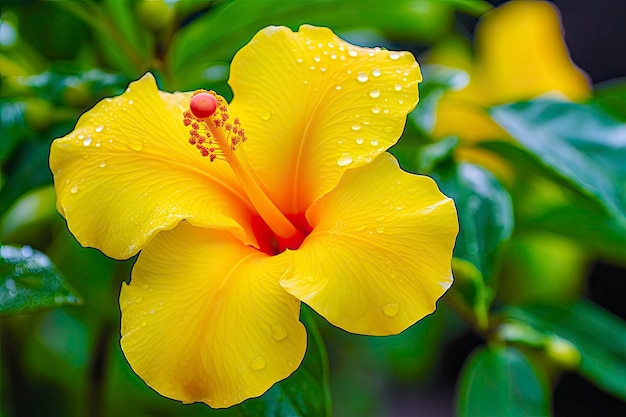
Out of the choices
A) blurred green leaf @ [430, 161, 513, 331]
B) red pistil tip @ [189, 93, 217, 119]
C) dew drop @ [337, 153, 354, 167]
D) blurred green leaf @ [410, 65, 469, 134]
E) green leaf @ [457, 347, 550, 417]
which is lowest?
green leaf @ [457, 347, 550, 417]

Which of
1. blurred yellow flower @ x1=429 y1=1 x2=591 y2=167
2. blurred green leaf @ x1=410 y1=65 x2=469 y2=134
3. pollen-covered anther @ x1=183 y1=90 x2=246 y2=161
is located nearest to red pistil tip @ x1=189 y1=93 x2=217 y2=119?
pollen-covered anther @ x1=183 y1=90 x2=246 y2=161

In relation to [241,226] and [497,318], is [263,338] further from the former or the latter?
[497,318]

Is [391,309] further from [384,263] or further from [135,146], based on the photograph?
[135,146]

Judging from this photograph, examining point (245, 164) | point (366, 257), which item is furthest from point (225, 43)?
point (366, 257)

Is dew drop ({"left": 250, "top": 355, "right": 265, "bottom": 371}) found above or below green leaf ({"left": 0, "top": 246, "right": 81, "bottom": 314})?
below

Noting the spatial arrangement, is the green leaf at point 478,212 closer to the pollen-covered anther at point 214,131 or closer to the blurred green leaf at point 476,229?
the blurred green leaf at point 476,229

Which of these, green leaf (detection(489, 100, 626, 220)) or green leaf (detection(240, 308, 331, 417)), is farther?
green leaf (detection(489, 100, 626, 220))

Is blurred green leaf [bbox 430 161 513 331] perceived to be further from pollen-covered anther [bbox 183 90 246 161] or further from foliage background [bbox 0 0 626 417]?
pollen-covered anther [bbox 183 90 246 161]
